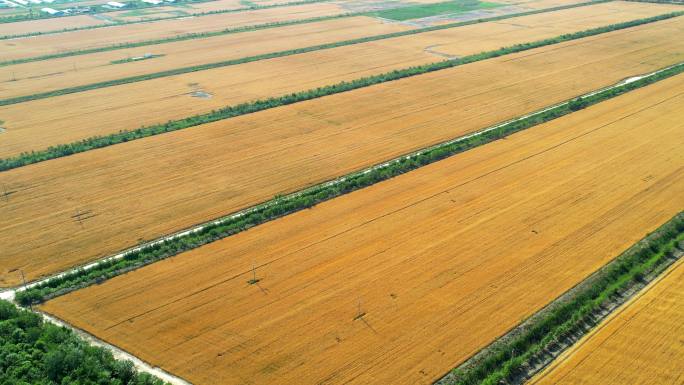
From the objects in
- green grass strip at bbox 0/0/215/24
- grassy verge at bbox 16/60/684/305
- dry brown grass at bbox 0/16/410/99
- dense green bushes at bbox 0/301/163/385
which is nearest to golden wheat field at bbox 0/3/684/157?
dry brown grass at bbox 0/16/410/99

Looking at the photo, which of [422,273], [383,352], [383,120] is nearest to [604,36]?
[383,120]

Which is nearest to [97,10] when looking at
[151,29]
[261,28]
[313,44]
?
[151,29]

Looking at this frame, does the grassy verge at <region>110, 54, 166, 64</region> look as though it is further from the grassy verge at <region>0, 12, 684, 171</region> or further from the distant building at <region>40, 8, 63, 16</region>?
the distant building at <region>40, 8, 63, 16</region>

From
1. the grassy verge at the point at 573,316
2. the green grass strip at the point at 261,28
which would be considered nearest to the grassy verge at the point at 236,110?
the green grass strip at the point at 261,28

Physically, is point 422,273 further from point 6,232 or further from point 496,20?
point 496,20

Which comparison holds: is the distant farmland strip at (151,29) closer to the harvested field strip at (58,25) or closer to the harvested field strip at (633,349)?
the harvested field strip at (58,25)

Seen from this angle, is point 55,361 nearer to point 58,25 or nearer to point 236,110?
point 236,110
